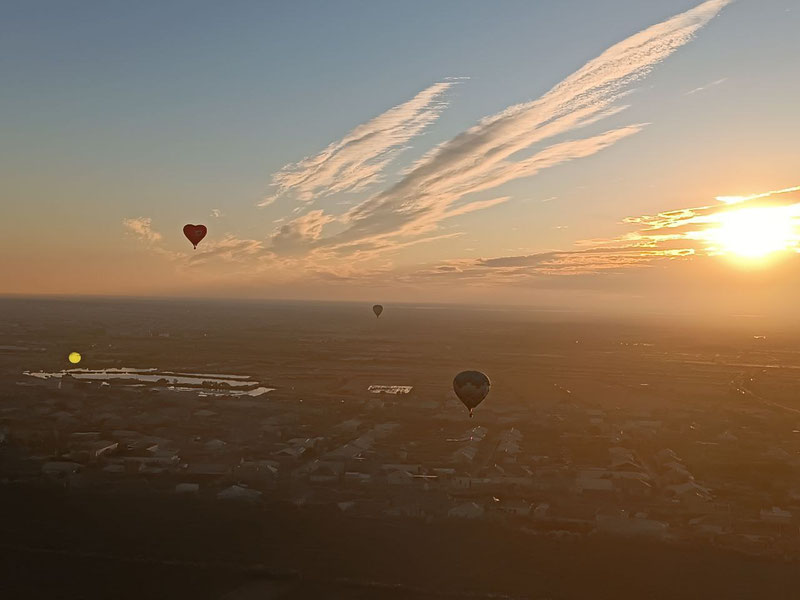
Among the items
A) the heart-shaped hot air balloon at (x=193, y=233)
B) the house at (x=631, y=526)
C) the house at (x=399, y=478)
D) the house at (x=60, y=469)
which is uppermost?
the heart-shaped hot air balloon at (x=193, y=233)

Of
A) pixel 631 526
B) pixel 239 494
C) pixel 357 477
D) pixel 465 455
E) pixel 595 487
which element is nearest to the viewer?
pixel 631 526

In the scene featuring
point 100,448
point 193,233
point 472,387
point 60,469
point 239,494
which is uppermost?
point 193,233

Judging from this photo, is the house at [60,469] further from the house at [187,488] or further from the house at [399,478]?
the house at [399,478]

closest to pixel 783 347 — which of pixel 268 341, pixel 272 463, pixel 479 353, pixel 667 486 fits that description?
pixel 479 353

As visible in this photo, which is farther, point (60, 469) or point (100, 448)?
point (100, 448)

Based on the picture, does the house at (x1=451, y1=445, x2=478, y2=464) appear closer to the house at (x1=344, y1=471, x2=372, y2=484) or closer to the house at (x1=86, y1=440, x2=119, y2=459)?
the house at (x1=344, y1=471, x2=372, y2=484)

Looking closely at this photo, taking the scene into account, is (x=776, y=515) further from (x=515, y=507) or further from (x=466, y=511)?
(x=466, y=511)

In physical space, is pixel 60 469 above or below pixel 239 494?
above

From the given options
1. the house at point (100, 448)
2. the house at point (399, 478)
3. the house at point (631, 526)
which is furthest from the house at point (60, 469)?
the house at point (631, 526)

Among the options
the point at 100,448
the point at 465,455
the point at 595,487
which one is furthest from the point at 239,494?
the point at 595,487

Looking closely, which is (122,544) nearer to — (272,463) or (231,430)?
(272,463)

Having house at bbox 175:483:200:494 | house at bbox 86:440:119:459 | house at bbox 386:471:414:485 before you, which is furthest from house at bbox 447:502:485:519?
house at bbox 86:440:119:459
